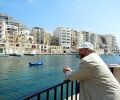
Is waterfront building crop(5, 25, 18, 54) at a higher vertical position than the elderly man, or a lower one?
higher

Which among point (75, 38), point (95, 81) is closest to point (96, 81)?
point (95, 81)

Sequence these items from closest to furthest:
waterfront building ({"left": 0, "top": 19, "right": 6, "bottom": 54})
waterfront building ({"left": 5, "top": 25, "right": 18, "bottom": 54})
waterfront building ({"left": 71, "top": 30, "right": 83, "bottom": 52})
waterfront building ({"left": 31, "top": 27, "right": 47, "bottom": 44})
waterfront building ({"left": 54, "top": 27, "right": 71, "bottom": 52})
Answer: waterfront building ({"left": 0, "top": 19, "right": 6, "bottom": 54}) < waterfront building ({"left": 5, "top": 25, "right": 18, "bottom": 54}) < waterfront building ({"left": 31, "top": 27, "right": 47, "bottom": 44}) < waterfront building ({"left": 54, "top": 27, "right": 71, "bottom": 52}) < waterfront building ({"left": 71, "top": 30, "right": 83, "bottom": 52})

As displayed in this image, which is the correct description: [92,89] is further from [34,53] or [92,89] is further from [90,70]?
[34,53]

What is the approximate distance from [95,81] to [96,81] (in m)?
0.02

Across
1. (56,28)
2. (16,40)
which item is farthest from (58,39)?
(16,40)

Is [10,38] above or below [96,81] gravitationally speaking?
above

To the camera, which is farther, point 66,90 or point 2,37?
point 2,37

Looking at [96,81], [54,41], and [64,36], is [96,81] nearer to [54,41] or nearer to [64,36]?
[64,36]

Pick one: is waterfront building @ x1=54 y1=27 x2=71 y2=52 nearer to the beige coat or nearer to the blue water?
the blue water

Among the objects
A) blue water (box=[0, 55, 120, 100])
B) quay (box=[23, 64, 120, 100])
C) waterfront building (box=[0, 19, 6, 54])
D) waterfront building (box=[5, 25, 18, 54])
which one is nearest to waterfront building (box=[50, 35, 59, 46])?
waterfront building (box=[5, 25, 18, 54])

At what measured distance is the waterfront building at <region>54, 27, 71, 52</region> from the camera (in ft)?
588

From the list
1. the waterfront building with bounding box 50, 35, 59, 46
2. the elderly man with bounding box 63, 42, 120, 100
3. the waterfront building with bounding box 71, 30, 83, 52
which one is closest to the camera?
the elderly man with bounding box 63, 42, 120, 100

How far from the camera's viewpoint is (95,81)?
4207 mm

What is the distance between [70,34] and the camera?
600 feet
